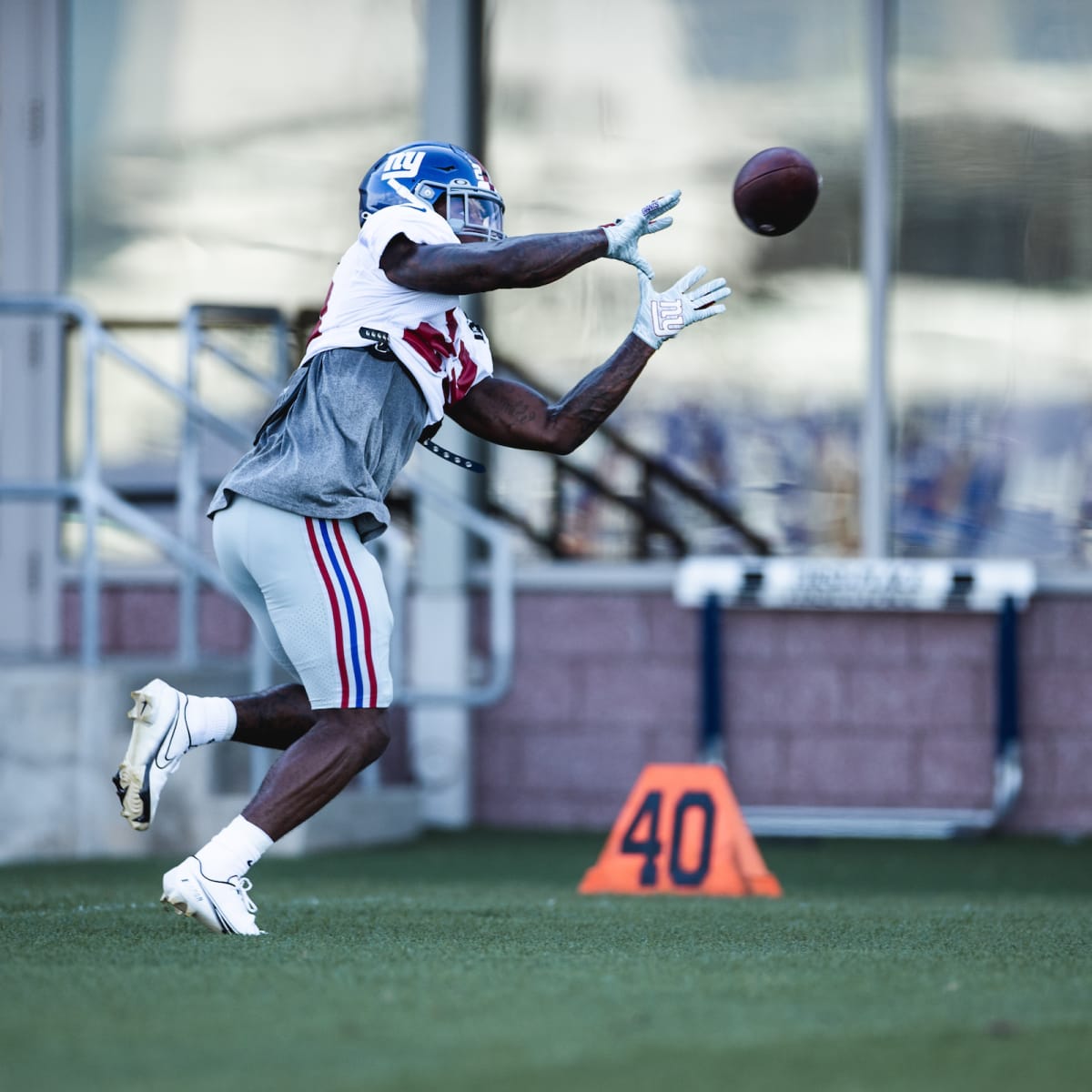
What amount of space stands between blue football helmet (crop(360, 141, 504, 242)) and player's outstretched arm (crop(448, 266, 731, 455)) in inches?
14.8

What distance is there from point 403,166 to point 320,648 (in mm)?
1110

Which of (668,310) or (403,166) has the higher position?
(403,166)

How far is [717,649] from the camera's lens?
27.4 feet

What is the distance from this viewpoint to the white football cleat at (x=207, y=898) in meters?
4.10

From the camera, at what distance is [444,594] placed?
347 inches

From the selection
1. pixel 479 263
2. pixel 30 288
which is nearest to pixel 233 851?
pixel 479 263

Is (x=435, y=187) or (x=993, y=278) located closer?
(x=435, y=187)

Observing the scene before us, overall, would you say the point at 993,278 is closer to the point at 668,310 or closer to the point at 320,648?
the point at 668,310

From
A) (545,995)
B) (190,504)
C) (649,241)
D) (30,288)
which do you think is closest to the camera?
(545,995)

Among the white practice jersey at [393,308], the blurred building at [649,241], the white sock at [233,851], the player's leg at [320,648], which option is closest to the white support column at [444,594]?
the blurred building at [649,241]

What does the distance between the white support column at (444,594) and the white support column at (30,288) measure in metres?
1.69

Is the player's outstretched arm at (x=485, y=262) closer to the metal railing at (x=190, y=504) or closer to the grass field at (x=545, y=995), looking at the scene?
the grass field at (x=545, y=995)

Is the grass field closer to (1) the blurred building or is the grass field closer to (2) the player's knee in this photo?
(2) the player's knee

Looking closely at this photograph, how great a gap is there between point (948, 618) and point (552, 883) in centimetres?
252
